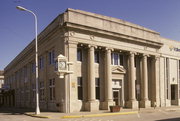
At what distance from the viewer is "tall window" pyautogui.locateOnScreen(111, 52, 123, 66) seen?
29.0 metres


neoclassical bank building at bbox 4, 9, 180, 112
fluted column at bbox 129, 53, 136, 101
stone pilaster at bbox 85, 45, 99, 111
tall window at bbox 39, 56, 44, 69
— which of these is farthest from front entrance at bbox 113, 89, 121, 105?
tall window at bbox 39, 56, 44, 69

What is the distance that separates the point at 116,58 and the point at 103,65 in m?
2.75

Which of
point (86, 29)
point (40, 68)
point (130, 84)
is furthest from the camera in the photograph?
point (40, 68)

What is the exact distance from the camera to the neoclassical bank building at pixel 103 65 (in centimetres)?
2431

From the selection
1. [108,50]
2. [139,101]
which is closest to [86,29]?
[108,50]

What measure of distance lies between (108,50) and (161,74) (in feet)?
36.4

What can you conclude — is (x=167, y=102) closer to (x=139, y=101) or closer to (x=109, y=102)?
(x=139, y=101)

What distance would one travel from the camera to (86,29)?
2514cm

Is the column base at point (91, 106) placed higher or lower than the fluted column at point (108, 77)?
lower

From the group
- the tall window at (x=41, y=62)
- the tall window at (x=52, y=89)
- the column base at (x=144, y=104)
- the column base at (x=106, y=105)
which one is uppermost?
the tall window at (x=41, y=62)

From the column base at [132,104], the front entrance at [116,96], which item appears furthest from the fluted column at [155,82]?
the front entrance at [116,96]

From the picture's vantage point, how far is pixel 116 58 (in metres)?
29.5

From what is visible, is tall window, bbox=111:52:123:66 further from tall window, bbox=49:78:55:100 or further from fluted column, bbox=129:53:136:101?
tall window, bbox=49:78:55:100

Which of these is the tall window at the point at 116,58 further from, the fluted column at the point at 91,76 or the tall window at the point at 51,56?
the tall window at the point at 51,56
